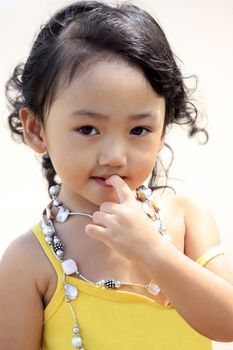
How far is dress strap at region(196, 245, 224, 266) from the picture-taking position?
126cm

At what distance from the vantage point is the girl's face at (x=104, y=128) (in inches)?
42.6

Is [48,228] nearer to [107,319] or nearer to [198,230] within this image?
[107,319]

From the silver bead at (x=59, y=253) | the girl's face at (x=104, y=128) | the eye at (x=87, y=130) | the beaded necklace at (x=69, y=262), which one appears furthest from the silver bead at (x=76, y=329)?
the eye at (x=87, y=130)

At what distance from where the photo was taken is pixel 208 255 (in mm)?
1272

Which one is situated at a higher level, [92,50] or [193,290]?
[92,50]

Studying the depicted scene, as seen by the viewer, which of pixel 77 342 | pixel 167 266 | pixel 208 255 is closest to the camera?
pixel 167 266

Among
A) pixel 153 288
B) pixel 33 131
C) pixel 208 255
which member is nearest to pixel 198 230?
pixel 208 255

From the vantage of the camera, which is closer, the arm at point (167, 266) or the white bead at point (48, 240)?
the arm at point (167, 266)

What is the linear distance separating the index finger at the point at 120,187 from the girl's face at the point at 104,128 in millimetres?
11

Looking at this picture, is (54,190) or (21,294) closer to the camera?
(21,294)

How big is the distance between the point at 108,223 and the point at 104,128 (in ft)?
0.51

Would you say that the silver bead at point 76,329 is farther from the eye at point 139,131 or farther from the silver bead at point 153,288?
the eye at point 139,131

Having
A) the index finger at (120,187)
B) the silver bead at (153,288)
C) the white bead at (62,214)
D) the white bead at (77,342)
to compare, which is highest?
the index finger at (120,187)

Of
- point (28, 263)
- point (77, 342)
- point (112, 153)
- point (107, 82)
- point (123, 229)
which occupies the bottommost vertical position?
point (77, 342)
